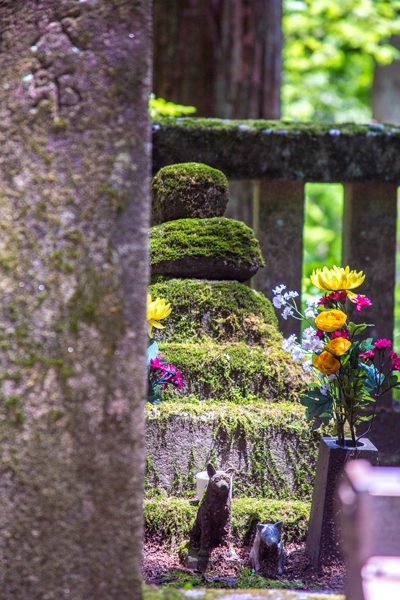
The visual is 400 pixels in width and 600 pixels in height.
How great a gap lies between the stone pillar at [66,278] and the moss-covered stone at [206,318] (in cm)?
191

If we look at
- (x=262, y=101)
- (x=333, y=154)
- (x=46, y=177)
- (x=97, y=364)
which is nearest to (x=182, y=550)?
(x=97, y=364)

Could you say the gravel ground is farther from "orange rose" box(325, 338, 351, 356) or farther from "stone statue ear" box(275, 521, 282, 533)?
"orange rose" box(325, 338, 351, 356)

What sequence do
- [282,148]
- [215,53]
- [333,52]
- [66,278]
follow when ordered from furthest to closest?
[333,52]
[215,53]
[282,148]
[66,278]

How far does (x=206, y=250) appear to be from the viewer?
3.92 meters

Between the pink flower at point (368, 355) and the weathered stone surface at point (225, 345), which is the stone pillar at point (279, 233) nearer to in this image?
the weathered stone surface at point (225, 345)

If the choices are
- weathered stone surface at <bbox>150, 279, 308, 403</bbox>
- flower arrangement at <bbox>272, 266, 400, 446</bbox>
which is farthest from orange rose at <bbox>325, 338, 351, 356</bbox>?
weathered stone surface at <bbox>150, 279, 308, 403</bbox>

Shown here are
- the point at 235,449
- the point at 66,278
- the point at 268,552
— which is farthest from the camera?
the point at 235,449

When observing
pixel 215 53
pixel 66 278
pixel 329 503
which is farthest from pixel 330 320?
pixel 215 53

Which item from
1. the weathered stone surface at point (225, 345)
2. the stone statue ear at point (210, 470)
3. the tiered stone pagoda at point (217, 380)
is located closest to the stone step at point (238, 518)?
the tiered stone pagoda at point (217, 380)

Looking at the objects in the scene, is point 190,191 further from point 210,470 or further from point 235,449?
point 210,470

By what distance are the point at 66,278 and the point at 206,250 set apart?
2012 mm

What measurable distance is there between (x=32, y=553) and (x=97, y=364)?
0.45 metres

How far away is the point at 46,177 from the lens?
1.94 meters

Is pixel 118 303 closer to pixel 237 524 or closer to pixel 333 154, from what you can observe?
pixel 237 524
